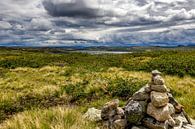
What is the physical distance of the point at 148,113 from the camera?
28.8 ft

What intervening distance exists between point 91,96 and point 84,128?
31.1 ft

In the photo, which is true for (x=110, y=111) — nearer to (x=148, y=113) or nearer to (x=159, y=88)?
(x=148, y=113)

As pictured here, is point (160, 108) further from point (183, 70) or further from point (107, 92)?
point (183, 70)

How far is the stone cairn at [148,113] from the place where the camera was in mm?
8562

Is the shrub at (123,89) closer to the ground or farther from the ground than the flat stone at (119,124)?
closer to the ground

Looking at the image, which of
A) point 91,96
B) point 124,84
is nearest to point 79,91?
point 91,96

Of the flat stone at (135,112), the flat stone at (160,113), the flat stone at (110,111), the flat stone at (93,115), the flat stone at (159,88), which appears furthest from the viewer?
the flat stone at (93,115)

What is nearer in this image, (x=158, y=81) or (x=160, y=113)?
(x=160, y=113)

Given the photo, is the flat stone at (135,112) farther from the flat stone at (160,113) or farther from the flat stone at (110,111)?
the flat stone at (110,111)

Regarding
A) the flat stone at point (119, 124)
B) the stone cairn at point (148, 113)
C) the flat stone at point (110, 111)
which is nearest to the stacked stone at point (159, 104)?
the stone cairn at point (148, 113)

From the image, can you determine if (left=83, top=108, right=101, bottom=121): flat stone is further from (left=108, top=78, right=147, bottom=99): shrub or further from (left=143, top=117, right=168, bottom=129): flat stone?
(left=108, top=78, right=147, bottom=99): shrub

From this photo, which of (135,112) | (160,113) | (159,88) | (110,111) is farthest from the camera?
(110,111)

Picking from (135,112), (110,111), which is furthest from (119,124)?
(110,111)

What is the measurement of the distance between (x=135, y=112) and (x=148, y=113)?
13.5 inches
